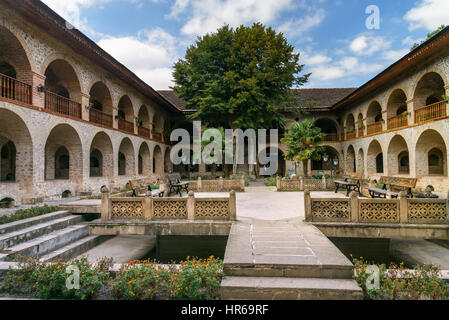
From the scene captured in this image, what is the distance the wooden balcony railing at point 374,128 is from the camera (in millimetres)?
17344

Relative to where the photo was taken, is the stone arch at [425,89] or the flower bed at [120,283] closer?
the flower bed at [120,283]

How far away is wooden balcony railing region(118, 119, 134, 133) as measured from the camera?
15773 mm

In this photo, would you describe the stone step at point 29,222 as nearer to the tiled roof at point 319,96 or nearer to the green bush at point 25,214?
the green bush at point 25,214

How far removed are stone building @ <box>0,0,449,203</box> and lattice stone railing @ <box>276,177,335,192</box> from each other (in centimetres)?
544

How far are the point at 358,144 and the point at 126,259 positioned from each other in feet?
67.3

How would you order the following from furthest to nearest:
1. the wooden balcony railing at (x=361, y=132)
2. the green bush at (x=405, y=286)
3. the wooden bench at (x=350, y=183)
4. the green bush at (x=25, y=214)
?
1. the wooden balcony railing at (x=361, y=132)
2. the wooden bench at (x=350, y=183)
3. the green bush at (x=25, y=214)
4. the green bush at (x=405, y=286)

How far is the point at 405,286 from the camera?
305 cm

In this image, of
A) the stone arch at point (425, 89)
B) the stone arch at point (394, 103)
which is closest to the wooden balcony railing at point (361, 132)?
the stone arch at point (394, 103)

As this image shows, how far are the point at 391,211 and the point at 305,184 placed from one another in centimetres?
704

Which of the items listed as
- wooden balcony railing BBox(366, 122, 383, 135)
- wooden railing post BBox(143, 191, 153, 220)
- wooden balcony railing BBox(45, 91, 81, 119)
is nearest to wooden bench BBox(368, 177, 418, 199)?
wooden railing post BBox(143, 191, 153, 220)

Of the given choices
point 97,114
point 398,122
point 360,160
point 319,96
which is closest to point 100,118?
point 97,114

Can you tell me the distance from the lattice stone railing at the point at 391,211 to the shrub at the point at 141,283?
408 centimetres

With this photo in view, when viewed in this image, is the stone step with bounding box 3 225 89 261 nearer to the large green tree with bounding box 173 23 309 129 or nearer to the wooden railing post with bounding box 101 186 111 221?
the wooden railing post with bounding box 101 186 111 221
